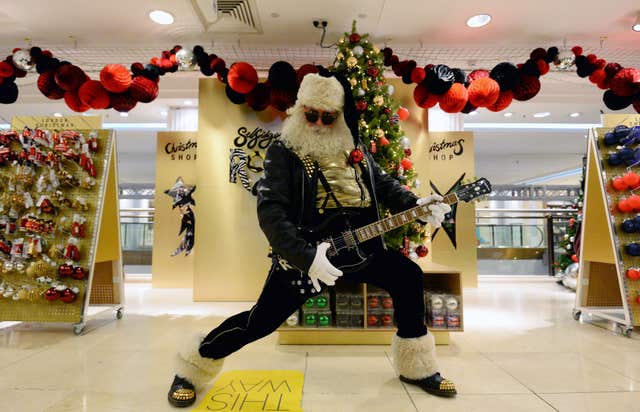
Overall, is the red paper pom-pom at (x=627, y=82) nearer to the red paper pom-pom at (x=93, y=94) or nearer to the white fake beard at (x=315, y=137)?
the white fake beard at (x=315, y=137)

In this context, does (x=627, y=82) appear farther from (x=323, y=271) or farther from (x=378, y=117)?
(x=323, y=271)

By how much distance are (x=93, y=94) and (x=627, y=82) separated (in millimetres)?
5466

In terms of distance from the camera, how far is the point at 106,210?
319 centimetres

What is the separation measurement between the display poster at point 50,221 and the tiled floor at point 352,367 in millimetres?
283

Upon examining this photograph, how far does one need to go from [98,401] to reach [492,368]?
7.03 ft

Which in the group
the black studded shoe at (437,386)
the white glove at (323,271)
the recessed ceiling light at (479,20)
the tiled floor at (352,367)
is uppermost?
the recessed ceiling light at (479,20)

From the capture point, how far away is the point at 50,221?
114 inches

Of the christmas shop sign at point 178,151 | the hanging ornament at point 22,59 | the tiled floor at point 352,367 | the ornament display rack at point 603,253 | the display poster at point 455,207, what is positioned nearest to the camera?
the tiled floor at point 352,367

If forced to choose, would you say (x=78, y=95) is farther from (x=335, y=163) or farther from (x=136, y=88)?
(x=335, y=163)

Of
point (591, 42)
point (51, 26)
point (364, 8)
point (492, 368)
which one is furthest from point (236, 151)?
point (591, 42)

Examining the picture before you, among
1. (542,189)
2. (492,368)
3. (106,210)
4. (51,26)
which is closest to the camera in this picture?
(492,368)

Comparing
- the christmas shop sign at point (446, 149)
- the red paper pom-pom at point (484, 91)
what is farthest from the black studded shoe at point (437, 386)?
the christmas shop sign at point (446, 149)

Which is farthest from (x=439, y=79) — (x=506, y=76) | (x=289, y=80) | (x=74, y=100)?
(x=74, y=100)

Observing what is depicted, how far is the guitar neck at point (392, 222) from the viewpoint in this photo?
1.62 metres
